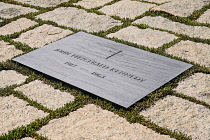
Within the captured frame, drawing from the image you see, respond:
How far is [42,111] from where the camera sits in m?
2.80

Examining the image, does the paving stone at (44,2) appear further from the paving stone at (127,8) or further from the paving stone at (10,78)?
the paving stone at (10,78)

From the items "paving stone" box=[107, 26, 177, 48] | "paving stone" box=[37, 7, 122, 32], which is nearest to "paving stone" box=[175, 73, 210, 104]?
"paving stone" box=[107, 26, 177, 48]

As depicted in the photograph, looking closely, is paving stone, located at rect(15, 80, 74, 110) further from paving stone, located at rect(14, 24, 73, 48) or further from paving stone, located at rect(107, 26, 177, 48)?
paving stone, located at rect(107, 26, 177, 48)

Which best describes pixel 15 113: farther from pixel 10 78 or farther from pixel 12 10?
pixel 12 10

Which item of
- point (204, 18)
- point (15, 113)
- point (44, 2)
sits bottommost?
point (15, 113)

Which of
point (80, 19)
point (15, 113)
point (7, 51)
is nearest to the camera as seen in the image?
point (15, 113)

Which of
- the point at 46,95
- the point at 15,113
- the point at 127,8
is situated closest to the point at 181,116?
the point at 46,95

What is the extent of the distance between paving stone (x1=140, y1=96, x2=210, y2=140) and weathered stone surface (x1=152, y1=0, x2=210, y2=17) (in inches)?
76.1

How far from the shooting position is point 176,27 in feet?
13.8

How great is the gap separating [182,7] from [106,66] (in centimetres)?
190

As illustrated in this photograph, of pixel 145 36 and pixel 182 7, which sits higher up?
pixel 182 7

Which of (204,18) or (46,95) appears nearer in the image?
(46,95)

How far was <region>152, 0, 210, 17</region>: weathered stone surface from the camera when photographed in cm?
457

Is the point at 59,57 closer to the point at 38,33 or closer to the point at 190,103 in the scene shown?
the point at 38,33
